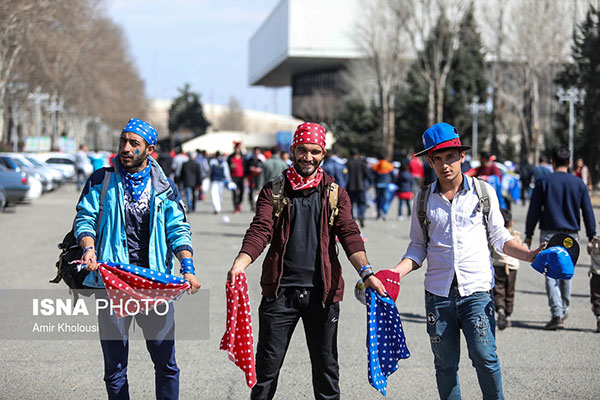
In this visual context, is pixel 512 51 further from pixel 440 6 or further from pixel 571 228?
pixel 571 228

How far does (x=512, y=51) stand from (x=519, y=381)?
44.2 meters

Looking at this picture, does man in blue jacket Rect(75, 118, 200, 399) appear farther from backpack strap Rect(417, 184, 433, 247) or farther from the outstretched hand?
backpack strap Rect(417, 184, 433, 247)

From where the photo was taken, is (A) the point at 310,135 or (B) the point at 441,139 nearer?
(A) the point at 310,135

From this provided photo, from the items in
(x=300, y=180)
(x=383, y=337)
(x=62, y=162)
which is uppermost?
(x=300, y=180)

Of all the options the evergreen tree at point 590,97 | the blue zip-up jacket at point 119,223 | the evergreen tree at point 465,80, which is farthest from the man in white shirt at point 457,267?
the evergreen tree at point 465,80

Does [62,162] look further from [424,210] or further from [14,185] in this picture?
[424,210]

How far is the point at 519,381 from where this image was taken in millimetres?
6207

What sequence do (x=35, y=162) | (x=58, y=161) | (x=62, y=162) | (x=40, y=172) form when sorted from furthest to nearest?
(x=62, y=162) < (x=58, y=161) < (x=35, y=162) < (x=40, y=172)

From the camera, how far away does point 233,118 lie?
495 feet

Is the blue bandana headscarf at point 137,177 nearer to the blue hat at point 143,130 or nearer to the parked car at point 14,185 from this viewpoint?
the blue hat at point 143,130

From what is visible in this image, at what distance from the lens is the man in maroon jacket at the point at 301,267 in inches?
176

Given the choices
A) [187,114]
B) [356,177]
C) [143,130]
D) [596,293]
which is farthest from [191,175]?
[187,114]

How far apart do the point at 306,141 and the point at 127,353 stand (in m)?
1.51

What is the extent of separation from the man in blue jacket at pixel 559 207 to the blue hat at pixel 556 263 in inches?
146
